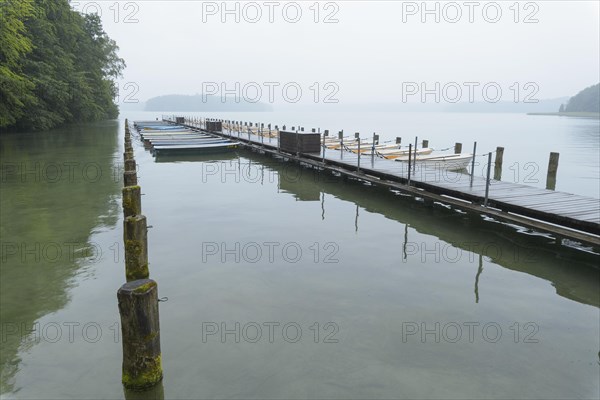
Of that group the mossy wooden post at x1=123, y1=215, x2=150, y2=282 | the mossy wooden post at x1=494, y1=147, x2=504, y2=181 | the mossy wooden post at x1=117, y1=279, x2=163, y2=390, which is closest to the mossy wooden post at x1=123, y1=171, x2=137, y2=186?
the mossy wooden post at x1=123, y1=215, x2=150, y2=282

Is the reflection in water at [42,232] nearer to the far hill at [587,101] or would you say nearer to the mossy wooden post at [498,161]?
the mossy wooden post at [498,161]

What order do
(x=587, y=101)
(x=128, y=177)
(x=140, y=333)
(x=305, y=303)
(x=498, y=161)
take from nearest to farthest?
(x=140, y=333) < (x=305, y=303) < (x=128, y=177) < (x=498, y=161) < (x=587, y=101)

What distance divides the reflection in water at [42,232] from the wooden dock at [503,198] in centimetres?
888

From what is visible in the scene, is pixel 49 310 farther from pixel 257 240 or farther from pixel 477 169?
pixel 477 169

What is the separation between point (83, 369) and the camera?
5039mm

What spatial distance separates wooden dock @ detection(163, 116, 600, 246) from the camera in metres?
9.17

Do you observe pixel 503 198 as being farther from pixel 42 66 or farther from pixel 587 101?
pixel 587 101

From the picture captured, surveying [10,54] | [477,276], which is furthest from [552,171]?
[10,54]

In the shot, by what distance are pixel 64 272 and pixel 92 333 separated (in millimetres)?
2491

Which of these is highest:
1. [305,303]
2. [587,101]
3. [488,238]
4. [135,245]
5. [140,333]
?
[587,101]

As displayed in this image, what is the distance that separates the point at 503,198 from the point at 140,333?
9816 millimetres

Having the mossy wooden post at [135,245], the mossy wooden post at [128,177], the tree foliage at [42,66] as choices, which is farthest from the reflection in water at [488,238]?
the tree foliage at [42,66]

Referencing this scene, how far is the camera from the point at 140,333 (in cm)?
409

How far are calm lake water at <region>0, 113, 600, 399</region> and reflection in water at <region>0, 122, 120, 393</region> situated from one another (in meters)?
0.05
